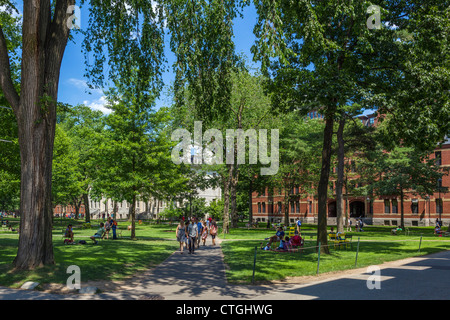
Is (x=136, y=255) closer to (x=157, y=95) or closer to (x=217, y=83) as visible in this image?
(x=157, y=95)

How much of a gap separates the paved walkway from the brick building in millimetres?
34921

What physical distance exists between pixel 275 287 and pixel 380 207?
5867 cm

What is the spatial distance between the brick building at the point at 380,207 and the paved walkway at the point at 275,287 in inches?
1375

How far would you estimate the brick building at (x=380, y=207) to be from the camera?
182 feet

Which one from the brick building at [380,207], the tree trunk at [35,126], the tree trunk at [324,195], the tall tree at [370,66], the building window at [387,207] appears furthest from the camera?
the building window at [387,207]

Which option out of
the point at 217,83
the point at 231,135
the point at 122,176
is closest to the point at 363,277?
the point at 217,83

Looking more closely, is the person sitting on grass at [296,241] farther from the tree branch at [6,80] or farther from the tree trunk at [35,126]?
the tree branch at [6,80]

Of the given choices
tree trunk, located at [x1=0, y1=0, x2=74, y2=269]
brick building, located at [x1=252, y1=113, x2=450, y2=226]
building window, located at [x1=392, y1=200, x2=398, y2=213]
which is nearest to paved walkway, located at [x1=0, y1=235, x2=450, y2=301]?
tree trunk, located at [x1=0, y1=0, x2=74, y2=269]

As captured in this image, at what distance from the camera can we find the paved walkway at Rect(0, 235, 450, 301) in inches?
360

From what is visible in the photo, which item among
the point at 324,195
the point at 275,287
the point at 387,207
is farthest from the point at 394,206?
the point at 275,287

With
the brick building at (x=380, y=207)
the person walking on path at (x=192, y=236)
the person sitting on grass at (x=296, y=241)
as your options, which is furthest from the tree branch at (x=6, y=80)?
the brick building at (x=380, y=207)

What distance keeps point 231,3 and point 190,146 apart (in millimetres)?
32351

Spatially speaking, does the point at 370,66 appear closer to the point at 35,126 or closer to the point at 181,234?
the point at 181,234

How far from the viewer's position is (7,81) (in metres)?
12.3
